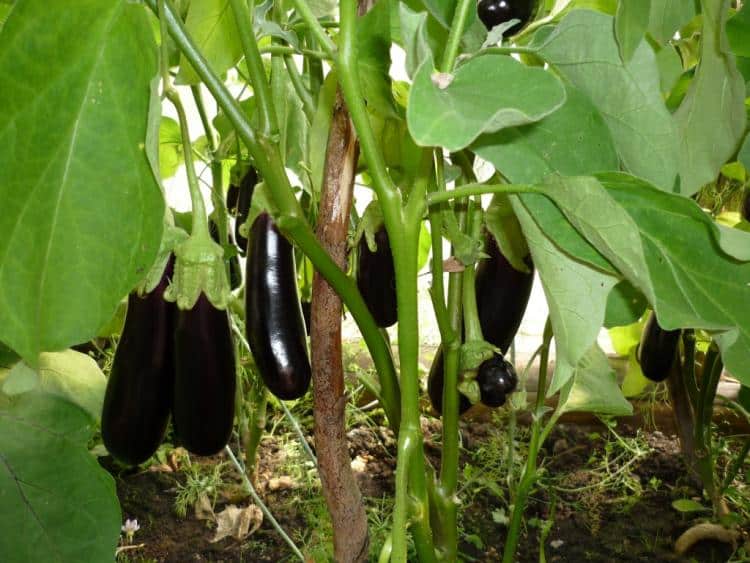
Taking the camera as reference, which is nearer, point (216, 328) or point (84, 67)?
point (84, 67)

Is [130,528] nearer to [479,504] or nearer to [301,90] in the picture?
[479,504]

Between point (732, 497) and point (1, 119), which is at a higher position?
point (1, 119)

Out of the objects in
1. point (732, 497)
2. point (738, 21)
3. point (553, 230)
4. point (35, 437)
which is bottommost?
point (732, 497)

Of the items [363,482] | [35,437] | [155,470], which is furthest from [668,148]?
[155,470]

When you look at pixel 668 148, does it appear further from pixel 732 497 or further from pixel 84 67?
pixel 732 497

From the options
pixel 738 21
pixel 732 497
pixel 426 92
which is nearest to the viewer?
pixel 426 92

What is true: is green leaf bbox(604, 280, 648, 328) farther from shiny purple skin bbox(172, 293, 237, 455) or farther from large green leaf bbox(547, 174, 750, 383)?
shiny purple skin bbox(172, 293, 237, 455)

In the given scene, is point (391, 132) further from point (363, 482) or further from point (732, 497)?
point (732, 497)

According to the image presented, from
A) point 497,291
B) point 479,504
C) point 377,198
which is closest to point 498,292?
point 497,291

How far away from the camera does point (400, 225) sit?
372 millimetres

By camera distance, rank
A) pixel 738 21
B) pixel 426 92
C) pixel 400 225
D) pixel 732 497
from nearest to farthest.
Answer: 1. pixel 426 92
2. pixel 400 225
3. pixel 738 21
4. pixel 732 497

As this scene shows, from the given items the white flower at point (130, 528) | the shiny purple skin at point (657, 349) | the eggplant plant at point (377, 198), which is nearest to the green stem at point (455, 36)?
the eggplant plant at point (377, 198)

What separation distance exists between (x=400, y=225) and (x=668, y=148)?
156 millimetres

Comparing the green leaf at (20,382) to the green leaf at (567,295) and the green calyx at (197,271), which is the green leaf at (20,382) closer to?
the green calyx at (197,271)
